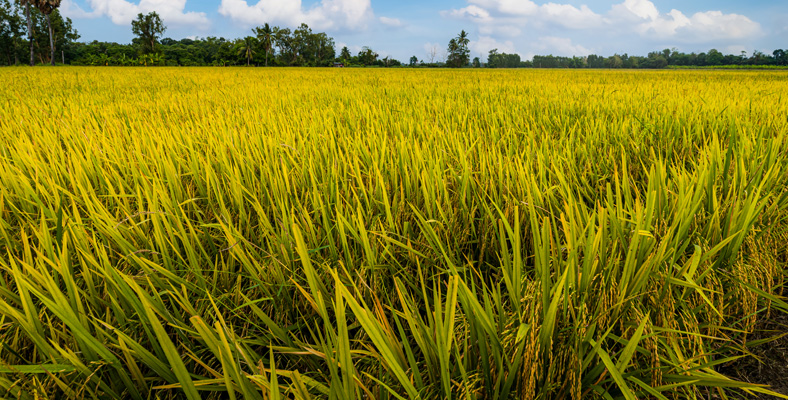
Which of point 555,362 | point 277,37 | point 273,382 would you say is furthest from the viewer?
point 277,37

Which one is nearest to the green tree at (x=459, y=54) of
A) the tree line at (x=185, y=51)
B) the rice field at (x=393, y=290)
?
the tree line at (x=185, y=51)

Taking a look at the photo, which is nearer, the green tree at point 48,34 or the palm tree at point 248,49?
the green tree at point 48,34

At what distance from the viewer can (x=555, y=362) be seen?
491 mm

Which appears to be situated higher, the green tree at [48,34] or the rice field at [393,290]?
the green tree at [48,34]

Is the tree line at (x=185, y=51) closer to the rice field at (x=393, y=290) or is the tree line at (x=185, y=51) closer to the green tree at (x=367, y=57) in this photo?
the green tree at (x=367, y=57)

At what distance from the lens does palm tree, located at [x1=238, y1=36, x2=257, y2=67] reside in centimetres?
4914

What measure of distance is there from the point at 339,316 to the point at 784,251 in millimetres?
1158

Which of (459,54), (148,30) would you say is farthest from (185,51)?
(459,54)

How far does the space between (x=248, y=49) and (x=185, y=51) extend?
8.37 m

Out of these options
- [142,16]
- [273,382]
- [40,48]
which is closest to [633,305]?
[273,382]

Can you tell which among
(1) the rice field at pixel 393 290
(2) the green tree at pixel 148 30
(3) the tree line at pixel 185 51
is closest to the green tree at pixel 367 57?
(3) the tree line at pixel 185 51

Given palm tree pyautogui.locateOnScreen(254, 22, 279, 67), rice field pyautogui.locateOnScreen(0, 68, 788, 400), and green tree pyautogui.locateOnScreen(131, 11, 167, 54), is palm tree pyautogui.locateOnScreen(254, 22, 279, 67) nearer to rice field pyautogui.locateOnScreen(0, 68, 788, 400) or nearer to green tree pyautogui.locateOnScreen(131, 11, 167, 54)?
green tree pyautogui.locateOnScreen(131, 11, 167, 54)

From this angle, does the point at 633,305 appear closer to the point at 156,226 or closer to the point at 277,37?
the point at 156,226

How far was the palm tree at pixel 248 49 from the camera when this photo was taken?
49141 mm
